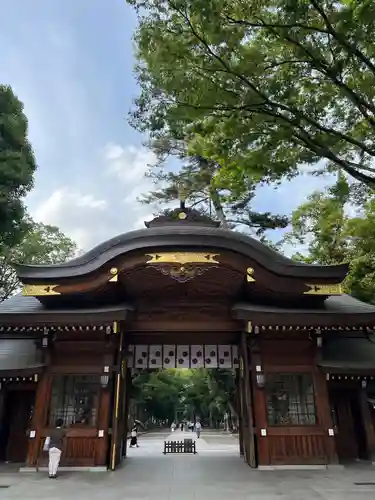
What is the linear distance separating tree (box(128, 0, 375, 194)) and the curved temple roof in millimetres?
2311

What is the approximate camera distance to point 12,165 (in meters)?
13.2

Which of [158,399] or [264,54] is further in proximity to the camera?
[158,399]

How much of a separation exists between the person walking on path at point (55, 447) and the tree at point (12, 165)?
694 centimetres

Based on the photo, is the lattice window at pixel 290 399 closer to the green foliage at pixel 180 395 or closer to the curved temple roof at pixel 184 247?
the curved temple roof at pixel 184 247

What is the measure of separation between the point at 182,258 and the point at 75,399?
4.62 m

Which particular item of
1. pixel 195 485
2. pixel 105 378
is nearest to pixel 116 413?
pixel 105 378

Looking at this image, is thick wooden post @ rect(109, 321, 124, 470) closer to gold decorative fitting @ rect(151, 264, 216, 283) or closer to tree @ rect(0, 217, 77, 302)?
gold decorative fitting @ rect(151, 264, 216, 283)

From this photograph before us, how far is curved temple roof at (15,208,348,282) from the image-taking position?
9945 mm

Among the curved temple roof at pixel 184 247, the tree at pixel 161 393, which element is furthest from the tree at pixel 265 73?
the tree at pixel 161 393

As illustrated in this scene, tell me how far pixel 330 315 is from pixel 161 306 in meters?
4.45

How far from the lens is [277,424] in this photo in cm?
1006

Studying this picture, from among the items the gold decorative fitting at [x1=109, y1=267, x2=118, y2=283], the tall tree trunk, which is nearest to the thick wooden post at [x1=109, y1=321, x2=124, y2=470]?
the gold decorative fitting at [x1=109, y1=267, x2=118, y2=283]

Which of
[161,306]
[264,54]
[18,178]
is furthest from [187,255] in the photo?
[18,178]

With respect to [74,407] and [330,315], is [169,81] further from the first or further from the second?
[74,407]
